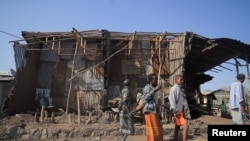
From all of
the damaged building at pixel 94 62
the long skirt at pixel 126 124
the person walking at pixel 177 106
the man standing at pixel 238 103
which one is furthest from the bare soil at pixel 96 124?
the man standing at pixel 238 103

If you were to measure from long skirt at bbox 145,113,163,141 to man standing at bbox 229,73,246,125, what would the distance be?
1.77m

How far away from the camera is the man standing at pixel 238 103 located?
657cm

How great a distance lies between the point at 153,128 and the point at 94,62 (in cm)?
805

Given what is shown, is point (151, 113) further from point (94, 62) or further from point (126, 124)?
point (94, 62)

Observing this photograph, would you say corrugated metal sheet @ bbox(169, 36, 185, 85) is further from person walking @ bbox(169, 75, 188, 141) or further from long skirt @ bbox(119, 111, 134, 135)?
person walking @ bbox(169, 75, 188, 141)

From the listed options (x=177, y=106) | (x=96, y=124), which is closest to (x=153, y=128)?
(x=177, y=106)

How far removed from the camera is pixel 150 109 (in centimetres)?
702

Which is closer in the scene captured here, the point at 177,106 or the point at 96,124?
the point at 177,106

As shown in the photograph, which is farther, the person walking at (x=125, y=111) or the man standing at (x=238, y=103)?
the person walking at (x=125, y=111)

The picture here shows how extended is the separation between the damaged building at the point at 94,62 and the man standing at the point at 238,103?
7.00m

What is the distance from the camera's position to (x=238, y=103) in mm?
6605

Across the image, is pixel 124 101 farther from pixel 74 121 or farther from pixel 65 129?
pixel 74 121

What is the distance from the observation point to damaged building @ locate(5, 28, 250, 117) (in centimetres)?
1398

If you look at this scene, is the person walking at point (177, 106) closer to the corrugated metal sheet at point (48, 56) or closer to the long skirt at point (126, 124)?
the long skirt at point (126, 124)
